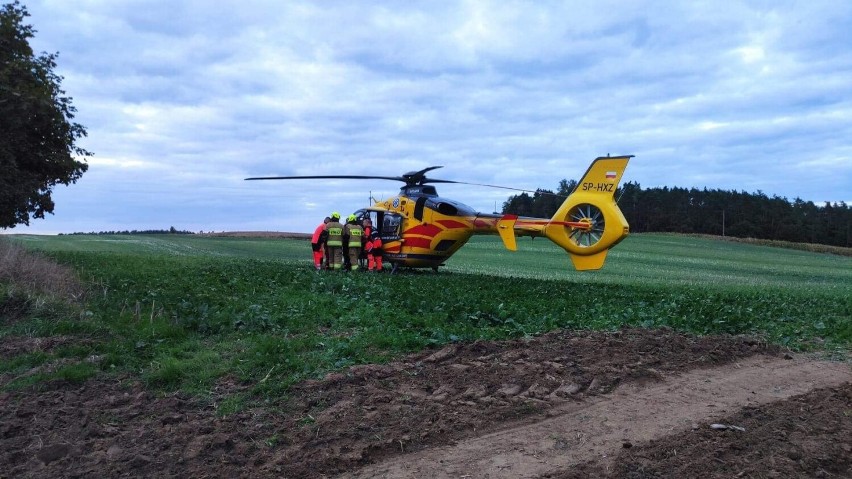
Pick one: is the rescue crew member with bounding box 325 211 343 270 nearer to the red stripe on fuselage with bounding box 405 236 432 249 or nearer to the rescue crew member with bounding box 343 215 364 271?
the rescue crew member with bounding box 343 215 364 271

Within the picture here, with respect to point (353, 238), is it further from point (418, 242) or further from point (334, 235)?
point (418, 242)

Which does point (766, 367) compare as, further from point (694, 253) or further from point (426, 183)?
point (694, 253)

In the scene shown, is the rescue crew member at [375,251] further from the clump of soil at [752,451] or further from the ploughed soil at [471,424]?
the clump of soil at [752,451]

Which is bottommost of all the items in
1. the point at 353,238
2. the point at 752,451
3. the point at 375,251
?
the point at 752,451

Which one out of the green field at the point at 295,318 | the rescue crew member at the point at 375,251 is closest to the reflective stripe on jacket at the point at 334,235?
the rescue crew member at the point at 375,251

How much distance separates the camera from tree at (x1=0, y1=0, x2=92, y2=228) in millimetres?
17484

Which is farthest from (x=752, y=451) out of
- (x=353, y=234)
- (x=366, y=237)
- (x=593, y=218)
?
(x=366, y=237)

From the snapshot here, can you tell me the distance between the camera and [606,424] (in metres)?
5.89

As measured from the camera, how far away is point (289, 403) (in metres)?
6.41

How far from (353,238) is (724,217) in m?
77.9

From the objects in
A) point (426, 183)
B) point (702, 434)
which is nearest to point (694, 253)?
point (426, 183)

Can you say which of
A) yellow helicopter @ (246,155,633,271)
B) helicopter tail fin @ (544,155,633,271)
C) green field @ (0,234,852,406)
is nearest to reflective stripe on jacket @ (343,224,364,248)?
yellow helicopter @ (246,155,633,271)

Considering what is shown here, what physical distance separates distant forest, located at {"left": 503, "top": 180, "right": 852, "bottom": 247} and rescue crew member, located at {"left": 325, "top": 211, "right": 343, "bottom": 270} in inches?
2792

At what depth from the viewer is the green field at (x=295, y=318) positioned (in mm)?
7773
